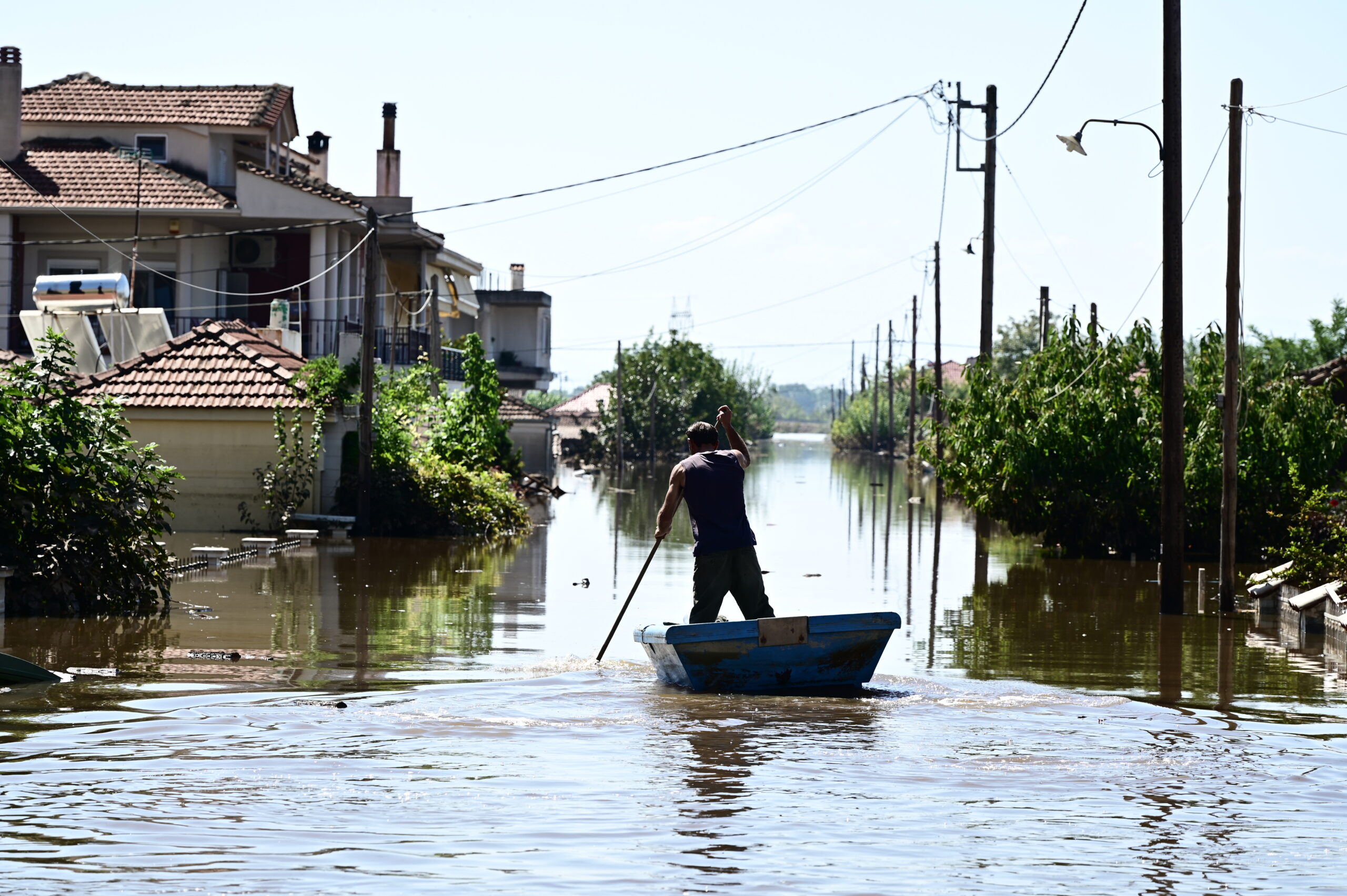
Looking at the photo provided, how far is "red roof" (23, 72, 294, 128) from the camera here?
4075 cm

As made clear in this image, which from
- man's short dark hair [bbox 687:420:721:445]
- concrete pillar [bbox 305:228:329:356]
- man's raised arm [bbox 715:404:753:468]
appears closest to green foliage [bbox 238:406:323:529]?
concrete pillar [bbox 305:228:329:356]

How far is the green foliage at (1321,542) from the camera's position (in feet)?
59.3

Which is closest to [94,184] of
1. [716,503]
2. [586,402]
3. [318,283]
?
[318,283]

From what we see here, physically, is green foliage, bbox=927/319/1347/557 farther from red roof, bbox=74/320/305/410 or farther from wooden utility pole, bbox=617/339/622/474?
wooden utility pole, bbox=617/339/622/474

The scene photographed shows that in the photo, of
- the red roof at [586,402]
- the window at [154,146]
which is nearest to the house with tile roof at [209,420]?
the window at [154,146]

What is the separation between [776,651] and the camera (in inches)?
473

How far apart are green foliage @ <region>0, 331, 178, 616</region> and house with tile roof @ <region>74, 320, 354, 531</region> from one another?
1130cm

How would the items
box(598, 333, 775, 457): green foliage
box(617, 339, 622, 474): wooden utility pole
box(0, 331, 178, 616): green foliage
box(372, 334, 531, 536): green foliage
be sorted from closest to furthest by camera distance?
box(0, 331, 178, 616): green foliage
box(372, 334, 531, 536): green foliage
box(617, 339, 622, 474): wooden utility pole
box(598, 333, 775, 457): green foliage

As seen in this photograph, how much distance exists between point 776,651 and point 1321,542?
10351 mm

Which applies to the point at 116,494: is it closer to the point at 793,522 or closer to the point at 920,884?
the point at 920,884

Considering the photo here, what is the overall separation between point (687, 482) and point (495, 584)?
944cm

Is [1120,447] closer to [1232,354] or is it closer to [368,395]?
[1232,354]

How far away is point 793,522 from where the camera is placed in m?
37.6

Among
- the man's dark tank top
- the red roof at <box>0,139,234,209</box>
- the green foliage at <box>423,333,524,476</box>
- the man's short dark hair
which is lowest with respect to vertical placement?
the man's dark tank top
